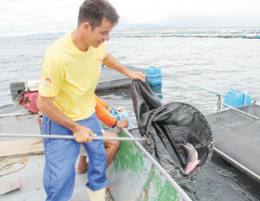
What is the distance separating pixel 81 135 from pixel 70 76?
0.48 m

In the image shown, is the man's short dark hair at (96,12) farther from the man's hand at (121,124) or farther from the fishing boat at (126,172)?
the man's hand at (121,124)

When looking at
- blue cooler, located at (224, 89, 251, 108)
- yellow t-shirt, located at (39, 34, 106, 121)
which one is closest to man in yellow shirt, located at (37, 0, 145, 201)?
yellow t-shirt, located at (39, 34, 106, 121)

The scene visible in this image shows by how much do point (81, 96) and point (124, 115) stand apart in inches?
54.1

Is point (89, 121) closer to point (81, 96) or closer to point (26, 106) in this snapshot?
point (81, 96)

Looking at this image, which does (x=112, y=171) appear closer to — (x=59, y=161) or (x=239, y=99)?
(x=59, y=161)

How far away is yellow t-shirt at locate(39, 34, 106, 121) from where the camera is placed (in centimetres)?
230

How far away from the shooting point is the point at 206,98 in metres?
12.5

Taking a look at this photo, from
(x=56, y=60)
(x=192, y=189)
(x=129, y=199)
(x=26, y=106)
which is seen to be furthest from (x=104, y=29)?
(x=26, y=106)

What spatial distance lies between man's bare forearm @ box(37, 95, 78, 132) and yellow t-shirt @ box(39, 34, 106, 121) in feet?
0.21

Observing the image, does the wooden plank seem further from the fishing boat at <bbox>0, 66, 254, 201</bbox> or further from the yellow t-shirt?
the yellow t-shirt

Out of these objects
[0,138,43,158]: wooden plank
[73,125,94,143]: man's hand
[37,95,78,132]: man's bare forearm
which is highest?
[37,95,78,132]: man's bare forearm

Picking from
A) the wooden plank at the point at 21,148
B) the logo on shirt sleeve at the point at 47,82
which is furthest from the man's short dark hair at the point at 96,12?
the wooden plank at the point at 21,148

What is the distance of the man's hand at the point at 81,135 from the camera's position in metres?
2.49

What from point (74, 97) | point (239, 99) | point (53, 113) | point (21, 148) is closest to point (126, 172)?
point (74, 97)
